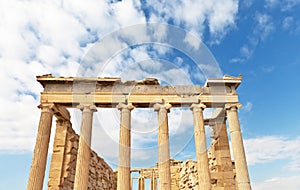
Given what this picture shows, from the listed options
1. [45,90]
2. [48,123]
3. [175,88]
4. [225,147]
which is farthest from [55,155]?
[225,147]

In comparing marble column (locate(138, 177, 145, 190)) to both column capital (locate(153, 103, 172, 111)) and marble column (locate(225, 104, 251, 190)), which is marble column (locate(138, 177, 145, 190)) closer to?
marble column (locate(225, 104, 251, 190))

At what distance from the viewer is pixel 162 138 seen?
48.0ft

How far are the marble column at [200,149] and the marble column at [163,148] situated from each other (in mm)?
1665

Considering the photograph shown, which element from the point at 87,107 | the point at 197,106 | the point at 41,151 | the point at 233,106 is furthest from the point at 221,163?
the point at 41,151

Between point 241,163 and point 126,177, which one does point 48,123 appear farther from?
point 241,163

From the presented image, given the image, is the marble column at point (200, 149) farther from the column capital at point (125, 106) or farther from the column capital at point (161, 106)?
the column capital at point (125, 106)

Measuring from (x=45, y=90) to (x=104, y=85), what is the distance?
3.38 metres

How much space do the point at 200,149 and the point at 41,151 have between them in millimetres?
8599

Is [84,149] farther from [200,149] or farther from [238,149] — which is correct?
[238,149]

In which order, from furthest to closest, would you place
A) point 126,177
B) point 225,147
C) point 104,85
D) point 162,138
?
point 225,147, point 104,85, point 162,138, point 126,177

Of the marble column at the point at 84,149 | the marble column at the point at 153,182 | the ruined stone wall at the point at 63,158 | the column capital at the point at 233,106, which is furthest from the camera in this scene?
the marble column at the point at 153,182

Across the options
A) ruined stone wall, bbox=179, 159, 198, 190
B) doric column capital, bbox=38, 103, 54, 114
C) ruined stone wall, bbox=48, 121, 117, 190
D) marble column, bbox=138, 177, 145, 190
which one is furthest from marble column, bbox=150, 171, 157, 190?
doric column capital, bbox=38, 103, 54, 114

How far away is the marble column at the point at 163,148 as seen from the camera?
13.7 m

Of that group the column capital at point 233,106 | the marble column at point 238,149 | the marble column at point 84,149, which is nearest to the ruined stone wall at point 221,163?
the marble column at point 238,149
